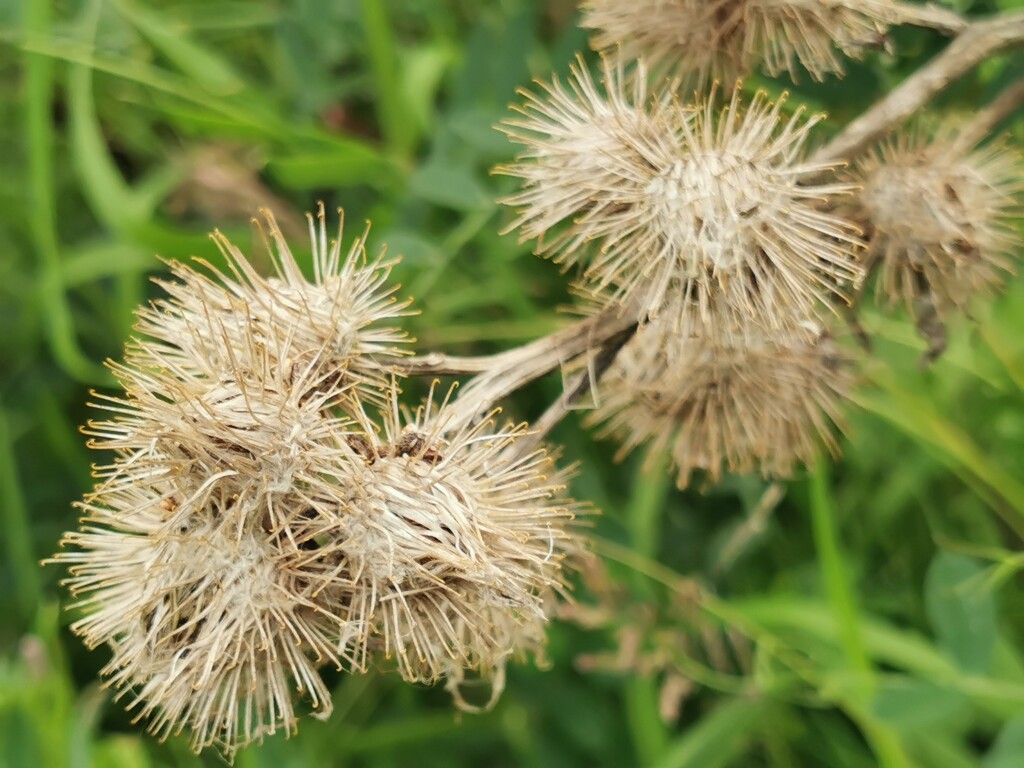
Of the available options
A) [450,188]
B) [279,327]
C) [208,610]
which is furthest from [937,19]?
[208,610]

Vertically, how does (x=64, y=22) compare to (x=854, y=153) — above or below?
below

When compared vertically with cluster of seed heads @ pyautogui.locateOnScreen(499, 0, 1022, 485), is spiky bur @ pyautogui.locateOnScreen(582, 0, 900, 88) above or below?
above

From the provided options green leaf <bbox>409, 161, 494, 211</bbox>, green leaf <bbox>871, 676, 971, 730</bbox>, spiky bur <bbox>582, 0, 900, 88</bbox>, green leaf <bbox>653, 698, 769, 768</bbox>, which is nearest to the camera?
spiky bur <bbox>582, 0, 900, 88</bbox>

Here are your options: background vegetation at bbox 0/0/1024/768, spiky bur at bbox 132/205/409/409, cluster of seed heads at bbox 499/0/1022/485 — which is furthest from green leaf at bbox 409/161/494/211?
spiky bur at bbox 132/205/409/409

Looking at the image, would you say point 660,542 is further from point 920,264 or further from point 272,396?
point 272,396

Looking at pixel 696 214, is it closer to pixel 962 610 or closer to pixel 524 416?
pixel 962 610

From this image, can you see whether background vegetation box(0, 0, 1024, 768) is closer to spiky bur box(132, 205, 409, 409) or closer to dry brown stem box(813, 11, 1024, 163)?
dry brown stem box(813, 11, 1024, 163)

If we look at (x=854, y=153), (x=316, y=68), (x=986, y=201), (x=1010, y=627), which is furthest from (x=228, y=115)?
(x=1010, y=627)
